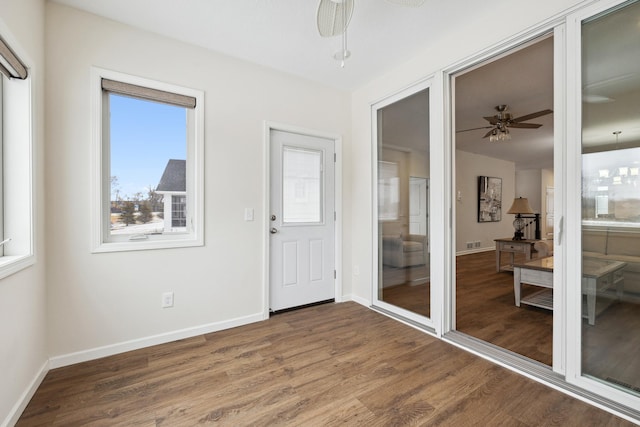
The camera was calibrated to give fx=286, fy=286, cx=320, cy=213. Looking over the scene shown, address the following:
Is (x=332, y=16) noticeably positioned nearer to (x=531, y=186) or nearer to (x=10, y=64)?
(x=10, y=64)

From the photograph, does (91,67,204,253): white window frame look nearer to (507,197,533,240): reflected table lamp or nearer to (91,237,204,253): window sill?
(91,237,204,253): window sill

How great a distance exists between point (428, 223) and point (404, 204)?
39 centimetres

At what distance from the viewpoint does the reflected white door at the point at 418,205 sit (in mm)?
2828

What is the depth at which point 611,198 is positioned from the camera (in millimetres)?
1687

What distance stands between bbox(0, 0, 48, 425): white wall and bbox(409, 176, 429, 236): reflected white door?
9.90 ft

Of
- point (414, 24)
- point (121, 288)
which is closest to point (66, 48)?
point (121, 288)

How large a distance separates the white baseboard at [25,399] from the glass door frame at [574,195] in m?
3.24

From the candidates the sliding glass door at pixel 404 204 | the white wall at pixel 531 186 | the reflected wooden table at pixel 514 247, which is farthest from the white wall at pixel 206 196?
the white wall at pixel 531 186

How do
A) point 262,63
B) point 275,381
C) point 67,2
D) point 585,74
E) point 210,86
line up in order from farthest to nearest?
1. point 262,63
2. point 210,86
3. point 67,2
4. point 275,381
5. point 585,74

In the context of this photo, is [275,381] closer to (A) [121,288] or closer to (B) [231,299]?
(B) [231,299]

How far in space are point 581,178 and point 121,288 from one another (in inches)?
133

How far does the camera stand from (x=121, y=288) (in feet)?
7.62

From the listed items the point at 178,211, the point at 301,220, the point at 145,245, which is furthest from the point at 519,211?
the point at 145,245

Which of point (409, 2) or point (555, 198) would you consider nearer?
point (409, 2)
